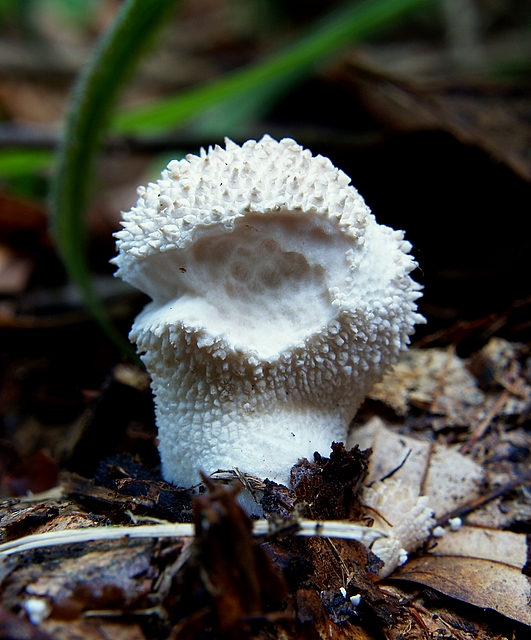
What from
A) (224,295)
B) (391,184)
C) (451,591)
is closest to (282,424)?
(224,295)

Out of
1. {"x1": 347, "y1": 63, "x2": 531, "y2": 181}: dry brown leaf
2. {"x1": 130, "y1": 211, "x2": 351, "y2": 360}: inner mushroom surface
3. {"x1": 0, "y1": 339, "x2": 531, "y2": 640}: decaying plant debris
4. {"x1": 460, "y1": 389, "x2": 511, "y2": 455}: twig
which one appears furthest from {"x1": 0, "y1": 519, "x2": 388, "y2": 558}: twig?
{"x1": 347, "y1": 63, "x2": 531, "y2": 181}: dry brown leaf

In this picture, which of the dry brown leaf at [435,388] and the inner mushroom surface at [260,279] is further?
the dry brown leaf at [435,388]

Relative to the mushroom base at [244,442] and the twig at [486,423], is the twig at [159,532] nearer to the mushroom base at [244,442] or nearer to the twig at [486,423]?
the mushroom base at [244,442]

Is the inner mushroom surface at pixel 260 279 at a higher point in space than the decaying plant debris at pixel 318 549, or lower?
higher

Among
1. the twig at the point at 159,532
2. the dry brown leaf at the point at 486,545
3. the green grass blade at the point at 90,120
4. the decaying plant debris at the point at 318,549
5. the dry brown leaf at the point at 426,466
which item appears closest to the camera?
the decaying plant debris at the point at 318,549

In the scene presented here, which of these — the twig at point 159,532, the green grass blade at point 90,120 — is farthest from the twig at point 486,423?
the green grass blade at point 90,120

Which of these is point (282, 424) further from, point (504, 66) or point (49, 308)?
point (504, 66)

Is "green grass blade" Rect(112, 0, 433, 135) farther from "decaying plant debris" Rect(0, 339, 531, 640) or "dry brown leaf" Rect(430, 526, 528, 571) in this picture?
"dry brown leaf" Rect(430, 526, 528, 571)
